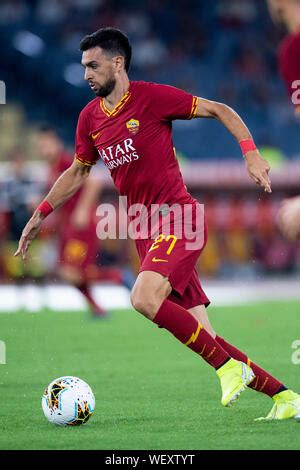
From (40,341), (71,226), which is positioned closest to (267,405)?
(40,341)

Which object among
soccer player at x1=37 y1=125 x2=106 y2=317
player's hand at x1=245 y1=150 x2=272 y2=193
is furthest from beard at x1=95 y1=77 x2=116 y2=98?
soccer player at x1=37 y1=125 x2=106 y2=317

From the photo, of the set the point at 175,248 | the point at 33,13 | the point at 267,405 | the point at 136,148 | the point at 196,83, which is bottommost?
the point at 267,405

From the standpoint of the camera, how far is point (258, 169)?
18.2 ft

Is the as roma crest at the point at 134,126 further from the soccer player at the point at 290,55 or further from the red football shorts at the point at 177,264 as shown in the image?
the soccer player at the point at 290,55

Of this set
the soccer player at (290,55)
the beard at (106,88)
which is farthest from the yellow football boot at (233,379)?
the beard at (106,88)

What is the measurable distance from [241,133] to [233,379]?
4.67 feet

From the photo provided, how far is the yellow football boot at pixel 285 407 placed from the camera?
5738mm

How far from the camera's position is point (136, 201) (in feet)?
20.3

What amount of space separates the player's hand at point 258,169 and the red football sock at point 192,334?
854 mm

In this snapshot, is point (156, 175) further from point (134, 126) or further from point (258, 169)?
point (258, 169)

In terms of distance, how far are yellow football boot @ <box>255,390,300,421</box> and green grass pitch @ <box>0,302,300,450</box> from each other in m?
0.07

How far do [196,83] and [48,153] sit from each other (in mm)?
12152

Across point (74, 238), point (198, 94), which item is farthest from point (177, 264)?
point (198, 94)
